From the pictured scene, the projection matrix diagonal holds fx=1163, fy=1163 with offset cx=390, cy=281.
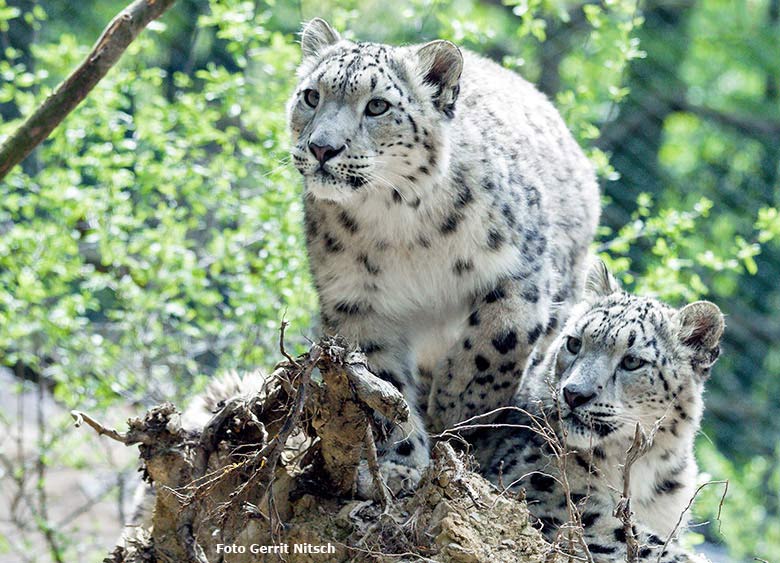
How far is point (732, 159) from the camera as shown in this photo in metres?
13.1

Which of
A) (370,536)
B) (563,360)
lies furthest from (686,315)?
(370,536)

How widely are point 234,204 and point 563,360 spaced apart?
3.39m

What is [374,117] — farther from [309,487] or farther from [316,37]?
[309,487]

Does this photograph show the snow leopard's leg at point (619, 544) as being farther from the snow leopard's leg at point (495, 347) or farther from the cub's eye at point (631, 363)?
the snow leopard's leg at point (495, 347)

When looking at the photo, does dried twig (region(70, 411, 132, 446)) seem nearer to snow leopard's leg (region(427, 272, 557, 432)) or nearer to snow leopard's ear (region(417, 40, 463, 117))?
snow leopard's leg (region(427, 272, 557, 432))

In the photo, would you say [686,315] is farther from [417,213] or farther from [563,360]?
[417,213]

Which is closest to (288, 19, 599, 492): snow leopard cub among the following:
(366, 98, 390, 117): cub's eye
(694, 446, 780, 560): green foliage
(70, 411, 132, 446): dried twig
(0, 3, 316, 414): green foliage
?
(366, 98, 390, 117): cub's eye

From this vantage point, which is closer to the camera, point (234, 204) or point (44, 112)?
point (44, 112)

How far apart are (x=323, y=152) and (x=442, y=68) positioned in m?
0.75

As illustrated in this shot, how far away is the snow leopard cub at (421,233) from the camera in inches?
185

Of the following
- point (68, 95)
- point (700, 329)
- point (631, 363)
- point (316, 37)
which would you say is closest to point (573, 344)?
point (631, 363)

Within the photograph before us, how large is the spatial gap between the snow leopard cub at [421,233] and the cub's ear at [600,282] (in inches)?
9.4

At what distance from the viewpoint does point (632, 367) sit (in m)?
4.36

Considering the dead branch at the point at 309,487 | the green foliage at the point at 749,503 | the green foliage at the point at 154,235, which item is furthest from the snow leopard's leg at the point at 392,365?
the green foliage at the point at 749,503
